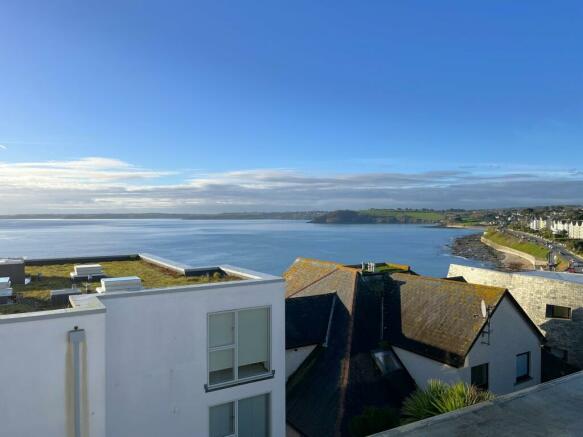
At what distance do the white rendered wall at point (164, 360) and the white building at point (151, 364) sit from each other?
0.06ft

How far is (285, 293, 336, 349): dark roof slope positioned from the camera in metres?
16.0

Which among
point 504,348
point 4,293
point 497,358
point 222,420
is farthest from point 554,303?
point 4,293

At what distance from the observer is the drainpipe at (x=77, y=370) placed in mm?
6934

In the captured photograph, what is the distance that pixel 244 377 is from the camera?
962 cm

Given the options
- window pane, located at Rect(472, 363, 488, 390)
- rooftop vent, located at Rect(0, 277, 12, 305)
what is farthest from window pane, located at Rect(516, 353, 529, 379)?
rooftop vent, located at Rect(0, 277, 12, 305)

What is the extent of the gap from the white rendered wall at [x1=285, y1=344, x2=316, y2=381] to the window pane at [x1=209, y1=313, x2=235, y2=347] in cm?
651

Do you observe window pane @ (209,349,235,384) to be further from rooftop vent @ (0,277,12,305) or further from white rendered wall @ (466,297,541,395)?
white rendered wall @ (466,297,541,395)

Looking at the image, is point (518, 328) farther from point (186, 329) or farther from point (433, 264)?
point (433, 264)

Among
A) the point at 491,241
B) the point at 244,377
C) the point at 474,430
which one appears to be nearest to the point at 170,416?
the point at 244,377

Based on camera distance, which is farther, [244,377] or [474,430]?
[244,377]

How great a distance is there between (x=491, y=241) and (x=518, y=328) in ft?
497

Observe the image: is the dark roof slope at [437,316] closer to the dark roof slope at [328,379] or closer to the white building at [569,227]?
the dark roof slope at [328,379]

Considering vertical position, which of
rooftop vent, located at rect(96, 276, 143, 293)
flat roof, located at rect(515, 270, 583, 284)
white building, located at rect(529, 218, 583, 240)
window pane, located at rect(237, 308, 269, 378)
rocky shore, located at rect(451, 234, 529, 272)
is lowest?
rocky shore, located at rect(451, 234, 529, 272)

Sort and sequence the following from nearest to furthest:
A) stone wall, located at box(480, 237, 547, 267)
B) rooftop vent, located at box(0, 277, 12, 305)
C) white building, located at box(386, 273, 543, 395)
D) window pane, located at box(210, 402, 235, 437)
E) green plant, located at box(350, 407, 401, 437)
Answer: rooftop vent, located at box(0, 277, 12, 305) → window pane, located at box(210, 402, 235, 437) → green plant, located at box(350, 407, 401, 437) → white building, located at box(386, 273, 543, 395) → stone wall, located at box(480, 237, 547, 267)
